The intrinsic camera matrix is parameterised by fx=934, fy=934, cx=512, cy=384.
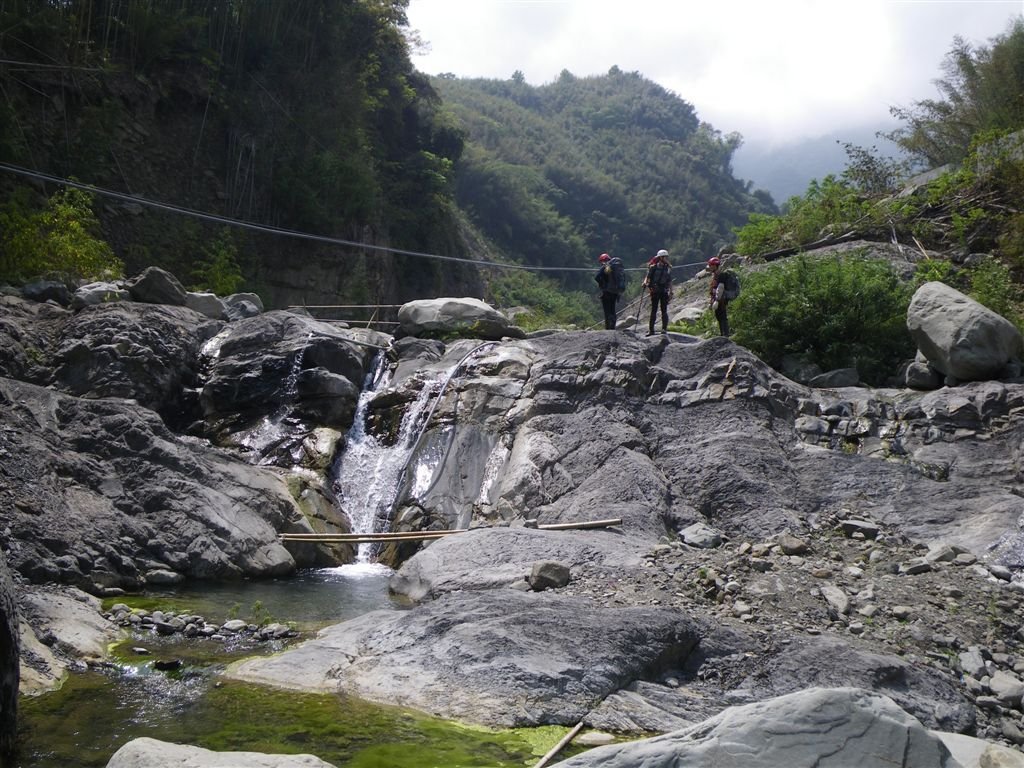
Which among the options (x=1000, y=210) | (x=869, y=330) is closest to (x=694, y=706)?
(x=869, y=330)

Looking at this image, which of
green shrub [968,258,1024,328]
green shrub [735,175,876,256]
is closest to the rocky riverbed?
green shrub [968,258,1024,328]

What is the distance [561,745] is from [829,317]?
1052cm

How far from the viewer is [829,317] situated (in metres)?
14.0

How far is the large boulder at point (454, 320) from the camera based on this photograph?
614 inches

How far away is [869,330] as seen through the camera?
13.9 meters

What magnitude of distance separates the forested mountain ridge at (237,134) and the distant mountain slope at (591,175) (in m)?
17.3

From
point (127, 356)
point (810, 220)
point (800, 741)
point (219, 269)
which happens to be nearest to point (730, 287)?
point (810, 220)

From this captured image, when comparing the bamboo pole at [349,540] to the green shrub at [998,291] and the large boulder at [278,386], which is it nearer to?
the large boulder at [278,386]

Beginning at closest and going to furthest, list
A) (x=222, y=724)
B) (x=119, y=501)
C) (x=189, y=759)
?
(x=189, y=759)
(x=222, y=724)
(x=119, y=501)

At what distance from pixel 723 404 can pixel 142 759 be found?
8.79 meters

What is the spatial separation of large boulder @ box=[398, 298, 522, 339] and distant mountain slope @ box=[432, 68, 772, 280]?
34.4m

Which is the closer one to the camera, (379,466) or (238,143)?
(379,466)

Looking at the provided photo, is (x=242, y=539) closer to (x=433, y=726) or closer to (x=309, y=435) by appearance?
(x=309, y=435)

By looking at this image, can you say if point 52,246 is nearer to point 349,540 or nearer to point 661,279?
point 349,540
